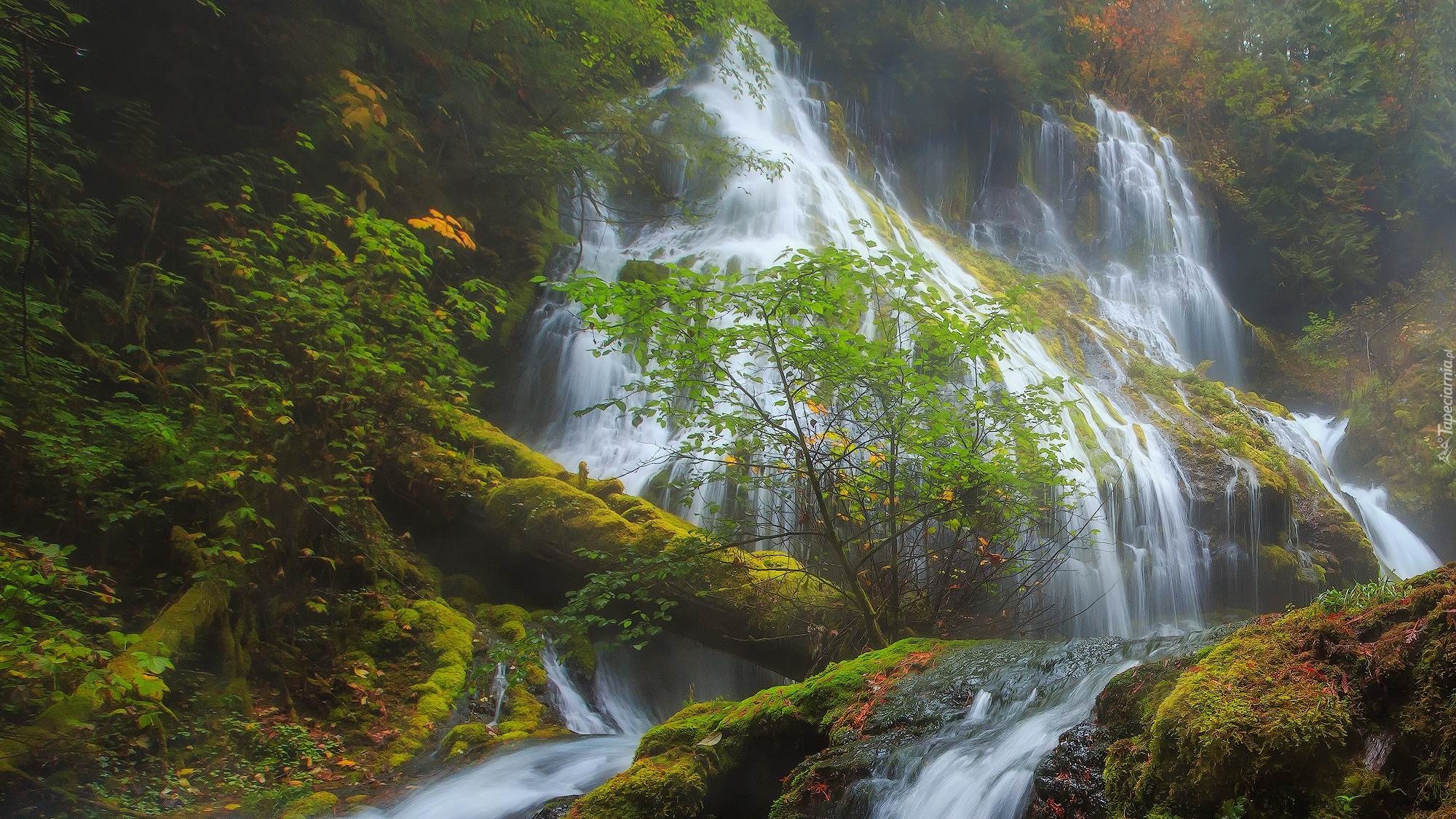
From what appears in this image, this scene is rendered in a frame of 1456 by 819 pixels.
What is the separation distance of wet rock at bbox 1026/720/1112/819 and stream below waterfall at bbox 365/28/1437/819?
9 centimetres

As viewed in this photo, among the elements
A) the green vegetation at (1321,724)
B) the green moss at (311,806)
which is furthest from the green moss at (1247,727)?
the green moss at (311,806)

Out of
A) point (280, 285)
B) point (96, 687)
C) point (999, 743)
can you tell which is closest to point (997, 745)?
point (999, 743)

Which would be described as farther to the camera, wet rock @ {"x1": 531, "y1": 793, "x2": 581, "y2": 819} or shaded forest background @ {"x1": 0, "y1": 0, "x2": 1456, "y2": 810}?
shaded forest background @ {"x1": 0, "y1": 0, "x2": 1456, "y2": 810}

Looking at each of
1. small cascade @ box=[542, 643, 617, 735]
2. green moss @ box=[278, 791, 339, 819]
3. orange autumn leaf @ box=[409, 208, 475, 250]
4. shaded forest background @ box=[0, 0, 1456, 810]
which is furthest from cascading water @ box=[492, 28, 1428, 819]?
orange autumn leaf @ box=[409, 208, 475, 250]

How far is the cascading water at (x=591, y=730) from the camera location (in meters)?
4.10

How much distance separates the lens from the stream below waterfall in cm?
300

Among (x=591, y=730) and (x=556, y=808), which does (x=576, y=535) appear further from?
(x=556, y=808)

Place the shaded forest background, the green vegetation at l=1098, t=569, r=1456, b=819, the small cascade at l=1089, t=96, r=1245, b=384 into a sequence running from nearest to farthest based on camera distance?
the green vegetation at l=1098, t=569, r=1456, b=819 < the shaded forest background < the small cascade at l=1089, t=96, r=1245, b=384

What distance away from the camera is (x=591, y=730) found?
19.1 feet

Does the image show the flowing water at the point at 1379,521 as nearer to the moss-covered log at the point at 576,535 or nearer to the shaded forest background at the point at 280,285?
the shaded forest background at the point at 280,285

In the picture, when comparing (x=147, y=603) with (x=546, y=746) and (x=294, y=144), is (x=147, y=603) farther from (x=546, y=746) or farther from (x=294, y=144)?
(x=294, y=144)

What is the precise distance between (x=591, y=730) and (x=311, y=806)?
7.38 feet

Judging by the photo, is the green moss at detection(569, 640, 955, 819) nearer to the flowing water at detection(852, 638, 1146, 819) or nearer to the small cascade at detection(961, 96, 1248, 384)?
the flowing water at detection(852, 638, 1146, 819)

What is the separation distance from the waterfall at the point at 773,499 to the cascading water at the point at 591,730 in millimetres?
1581
